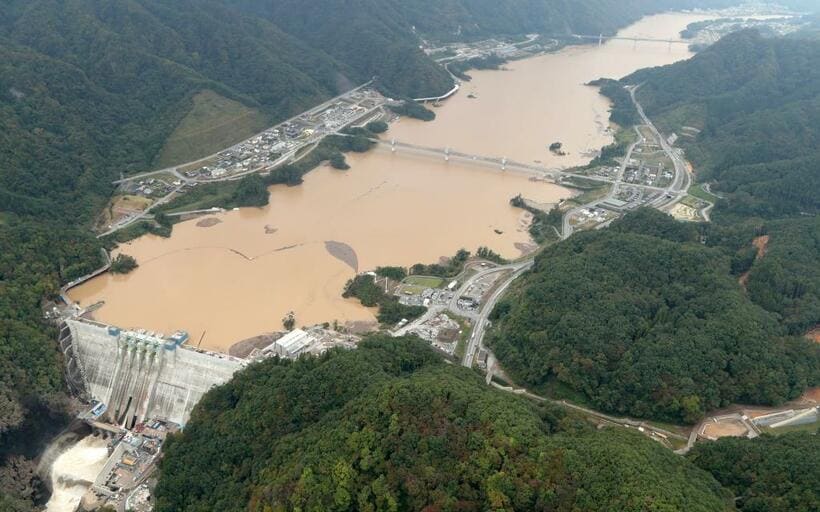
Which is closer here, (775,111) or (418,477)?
(418,477)

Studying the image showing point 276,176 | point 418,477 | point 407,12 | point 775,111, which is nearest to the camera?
point 418,477

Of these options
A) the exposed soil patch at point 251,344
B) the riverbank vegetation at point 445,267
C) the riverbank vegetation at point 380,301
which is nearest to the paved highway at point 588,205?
the riverbank vegetation at point 445,267

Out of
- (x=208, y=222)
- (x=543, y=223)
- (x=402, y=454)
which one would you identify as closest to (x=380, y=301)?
(x=402, y=454)

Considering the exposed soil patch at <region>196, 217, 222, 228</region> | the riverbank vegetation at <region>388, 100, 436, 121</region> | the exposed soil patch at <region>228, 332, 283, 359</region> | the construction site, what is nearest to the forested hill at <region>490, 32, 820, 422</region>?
the construction site

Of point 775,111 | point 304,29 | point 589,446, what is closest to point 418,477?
point 589,446

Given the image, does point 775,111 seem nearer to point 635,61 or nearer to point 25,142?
point 635,61

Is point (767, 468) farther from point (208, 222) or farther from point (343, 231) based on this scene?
point (208, 222)
